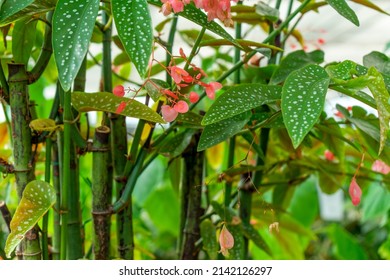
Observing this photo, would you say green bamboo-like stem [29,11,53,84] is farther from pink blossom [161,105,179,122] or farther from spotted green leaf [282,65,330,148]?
spotted green leaf [282,65,330,148]

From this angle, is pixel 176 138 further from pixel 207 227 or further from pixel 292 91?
pixel 292 91

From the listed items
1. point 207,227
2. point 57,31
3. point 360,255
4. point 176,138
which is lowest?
point 360,255

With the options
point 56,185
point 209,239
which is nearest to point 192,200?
point 209,239

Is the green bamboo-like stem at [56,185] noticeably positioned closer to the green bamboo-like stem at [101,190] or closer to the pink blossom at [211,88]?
the green bamboo-like stem at [101,190]

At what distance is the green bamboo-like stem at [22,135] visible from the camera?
65cm

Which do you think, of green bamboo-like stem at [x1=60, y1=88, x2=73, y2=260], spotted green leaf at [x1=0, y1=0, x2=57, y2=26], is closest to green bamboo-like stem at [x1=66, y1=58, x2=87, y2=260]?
green bamboo-like stem at [x1=60, y1=88, x2=73, y2=260]

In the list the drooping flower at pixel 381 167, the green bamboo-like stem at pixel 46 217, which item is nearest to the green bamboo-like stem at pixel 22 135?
the green bamboo-like stem at pixel 46 217

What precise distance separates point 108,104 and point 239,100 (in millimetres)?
123

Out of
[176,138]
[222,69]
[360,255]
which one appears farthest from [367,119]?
[360,255]

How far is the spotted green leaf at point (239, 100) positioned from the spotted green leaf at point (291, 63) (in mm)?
145

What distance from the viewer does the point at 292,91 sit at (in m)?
0.47

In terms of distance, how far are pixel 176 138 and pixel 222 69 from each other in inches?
12.2

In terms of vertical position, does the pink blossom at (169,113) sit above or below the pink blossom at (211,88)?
below

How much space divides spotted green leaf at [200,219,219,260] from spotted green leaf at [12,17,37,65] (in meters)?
0.29
